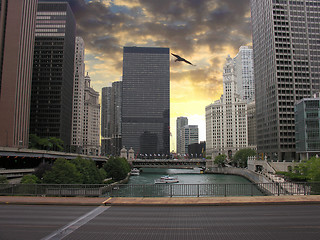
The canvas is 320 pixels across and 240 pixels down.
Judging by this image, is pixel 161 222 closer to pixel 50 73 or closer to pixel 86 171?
pixel 86 171

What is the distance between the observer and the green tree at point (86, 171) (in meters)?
73.2

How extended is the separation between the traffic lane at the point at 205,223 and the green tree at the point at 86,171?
52552 millimetres

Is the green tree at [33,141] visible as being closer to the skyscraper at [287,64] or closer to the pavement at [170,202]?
the skyscraper at [287,64]

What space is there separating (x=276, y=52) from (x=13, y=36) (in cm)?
12149

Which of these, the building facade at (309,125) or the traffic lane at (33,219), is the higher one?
the building facade at (309,125)

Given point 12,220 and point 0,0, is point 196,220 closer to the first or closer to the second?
point 12,220

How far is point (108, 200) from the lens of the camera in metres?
26.2

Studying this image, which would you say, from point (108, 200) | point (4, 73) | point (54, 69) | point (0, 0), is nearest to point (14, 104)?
point (4, 73)

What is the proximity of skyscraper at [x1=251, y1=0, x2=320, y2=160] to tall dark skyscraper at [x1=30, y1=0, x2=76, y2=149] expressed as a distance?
126 meters

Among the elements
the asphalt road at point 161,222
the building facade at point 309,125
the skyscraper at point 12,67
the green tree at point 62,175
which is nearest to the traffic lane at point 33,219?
the asphalt road at point 161,222

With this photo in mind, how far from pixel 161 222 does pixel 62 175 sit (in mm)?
47126

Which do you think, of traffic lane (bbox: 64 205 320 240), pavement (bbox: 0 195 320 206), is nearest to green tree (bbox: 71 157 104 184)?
pavement (bbox: 0 195 320 206)

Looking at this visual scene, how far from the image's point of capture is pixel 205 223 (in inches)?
721

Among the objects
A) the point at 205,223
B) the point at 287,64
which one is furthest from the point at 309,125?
the point at 205,223
